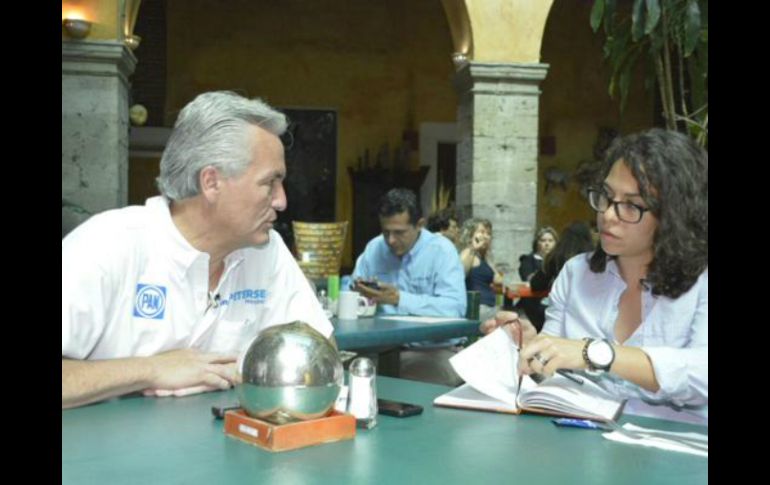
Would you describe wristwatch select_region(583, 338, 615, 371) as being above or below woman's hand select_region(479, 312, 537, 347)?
below

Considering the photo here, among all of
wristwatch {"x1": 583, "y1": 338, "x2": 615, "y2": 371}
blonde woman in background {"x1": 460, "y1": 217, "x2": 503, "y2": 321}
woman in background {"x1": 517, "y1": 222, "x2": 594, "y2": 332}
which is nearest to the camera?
wristwatch {"x1": 583, "y1": 338, "x2": 615, "y2": 371}

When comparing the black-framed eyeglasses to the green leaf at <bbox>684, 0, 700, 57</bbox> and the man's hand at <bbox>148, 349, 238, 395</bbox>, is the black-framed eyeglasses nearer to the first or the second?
the man's hand at <bbox>148, 349, 238, 395</bbox>

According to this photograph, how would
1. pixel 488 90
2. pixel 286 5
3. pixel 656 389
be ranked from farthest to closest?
pixel 286 5 < pixel 488 90 < pixel 656 389

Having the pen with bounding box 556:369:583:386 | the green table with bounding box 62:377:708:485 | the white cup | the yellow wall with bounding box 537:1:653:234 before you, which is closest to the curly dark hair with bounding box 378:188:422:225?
the white cup

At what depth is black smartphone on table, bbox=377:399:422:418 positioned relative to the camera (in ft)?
6.26

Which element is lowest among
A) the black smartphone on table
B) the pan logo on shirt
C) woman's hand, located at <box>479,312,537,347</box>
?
the black smartphone on table

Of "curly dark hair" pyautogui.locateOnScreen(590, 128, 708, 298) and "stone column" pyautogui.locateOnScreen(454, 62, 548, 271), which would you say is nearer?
"curly dark hair" pyautogui.locateOnScreen(590, 128, 708, 298)

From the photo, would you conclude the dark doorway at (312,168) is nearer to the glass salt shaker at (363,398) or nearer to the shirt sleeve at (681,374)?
the shirt sleeve at (681,374)

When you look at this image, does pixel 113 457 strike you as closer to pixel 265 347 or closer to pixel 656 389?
pixel 265 347

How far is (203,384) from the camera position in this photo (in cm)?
210

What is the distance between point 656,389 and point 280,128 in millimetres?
1159

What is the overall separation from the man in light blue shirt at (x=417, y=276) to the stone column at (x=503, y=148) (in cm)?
342

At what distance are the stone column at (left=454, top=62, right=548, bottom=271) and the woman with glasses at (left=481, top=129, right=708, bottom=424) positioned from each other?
603cm
